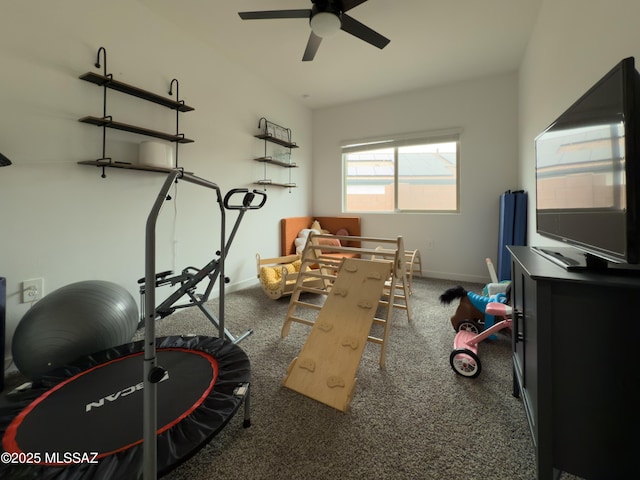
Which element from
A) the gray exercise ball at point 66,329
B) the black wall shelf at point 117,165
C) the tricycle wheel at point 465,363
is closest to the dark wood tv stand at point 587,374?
the tricycle wheel at point 465,363

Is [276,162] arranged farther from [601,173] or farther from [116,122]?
[601,173]

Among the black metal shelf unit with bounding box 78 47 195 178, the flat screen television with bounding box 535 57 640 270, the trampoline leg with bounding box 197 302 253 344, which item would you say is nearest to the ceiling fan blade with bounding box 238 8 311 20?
the black metal shelf unit with bounding box 78 47 195 178

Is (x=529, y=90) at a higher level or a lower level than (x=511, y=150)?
higher

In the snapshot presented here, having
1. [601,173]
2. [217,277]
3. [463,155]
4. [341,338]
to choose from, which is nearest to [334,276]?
[341,338]

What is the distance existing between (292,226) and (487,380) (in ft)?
11.1

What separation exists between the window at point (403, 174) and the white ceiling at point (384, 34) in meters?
0.85

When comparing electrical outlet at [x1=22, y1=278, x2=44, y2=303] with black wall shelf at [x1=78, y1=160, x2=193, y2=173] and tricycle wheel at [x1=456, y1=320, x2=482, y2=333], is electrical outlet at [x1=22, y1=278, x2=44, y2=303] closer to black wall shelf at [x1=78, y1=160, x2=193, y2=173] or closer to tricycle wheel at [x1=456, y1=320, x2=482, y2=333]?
black wall shelf at [x1=78, y1=160, x2=193, y2=173]

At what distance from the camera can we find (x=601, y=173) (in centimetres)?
89

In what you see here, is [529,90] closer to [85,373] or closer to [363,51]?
[363,51]

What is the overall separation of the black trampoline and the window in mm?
3777

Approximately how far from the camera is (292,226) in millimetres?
4543

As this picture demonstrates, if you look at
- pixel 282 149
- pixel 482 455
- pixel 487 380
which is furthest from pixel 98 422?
pixel 282 149

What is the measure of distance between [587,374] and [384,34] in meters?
3.30

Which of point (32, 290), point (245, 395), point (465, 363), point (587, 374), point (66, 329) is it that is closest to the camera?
point (587, 374)
